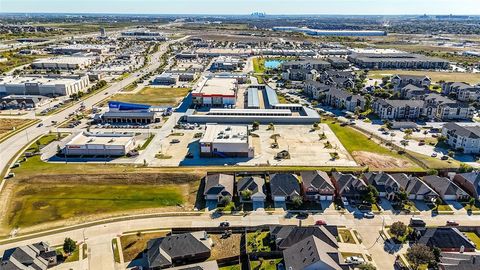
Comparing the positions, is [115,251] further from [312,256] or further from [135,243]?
[312,256]

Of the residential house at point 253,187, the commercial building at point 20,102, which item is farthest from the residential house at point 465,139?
the commercial building at point 20,102

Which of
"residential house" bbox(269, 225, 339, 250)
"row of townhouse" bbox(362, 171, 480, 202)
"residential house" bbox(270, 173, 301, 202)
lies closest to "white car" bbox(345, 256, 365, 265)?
"residential house" bbox(269, 225, 339, 250)

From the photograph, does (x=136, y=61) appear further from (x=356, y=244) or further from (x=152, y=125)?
(x=356, y=244)

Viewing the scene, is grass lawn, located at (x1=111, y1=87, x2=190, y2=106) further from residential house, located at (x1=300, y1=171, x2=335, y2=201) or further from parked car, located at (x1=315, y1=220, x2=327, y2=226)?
parked car, located at (x1=315, y1=220, x2=327, y2=226)

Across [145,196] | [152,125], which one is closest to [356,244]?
[145,196]

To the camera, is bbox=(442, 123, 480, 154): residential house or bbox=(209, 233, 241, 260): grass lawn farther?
bbox=(442, 123, 480, 154): residential house

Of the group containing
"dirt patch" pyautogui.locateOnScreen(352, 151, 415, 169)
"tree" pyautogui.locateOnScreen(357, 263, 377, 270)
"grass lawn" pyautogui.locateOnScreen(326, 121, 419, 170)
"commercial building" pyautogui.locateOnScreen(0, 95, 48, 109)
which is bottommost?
"tree" pyautogui.locateOnScreen(357, 263, 377, 270)

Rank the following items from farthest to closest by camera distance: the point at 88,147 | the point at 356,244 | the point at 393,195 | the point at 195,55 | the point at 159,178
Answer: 1. the point at 195,55
2. the point at 88,147
3. the point at 159,178
4. the point at 393,195
5. the point at 356,244

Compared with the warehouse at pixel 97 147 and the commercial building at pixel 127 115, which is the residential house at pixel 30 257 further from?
the commercial building at pixel 127 115
